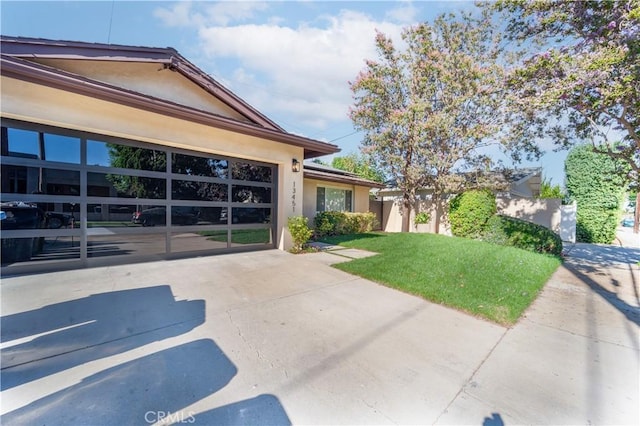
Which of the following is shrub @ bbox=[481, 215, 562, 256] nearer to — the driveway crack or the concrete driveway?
the concrete driveway

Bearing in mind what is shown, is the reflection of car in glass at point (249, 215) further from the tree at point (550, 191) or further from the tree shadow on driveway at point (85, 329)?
the tree at point (550, 191)

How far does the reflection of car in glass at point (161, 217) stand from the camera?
6071mm

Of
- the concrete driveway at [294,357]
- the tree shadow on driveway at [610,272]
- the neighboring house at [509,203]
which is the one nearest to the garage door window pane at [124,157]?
the concrete driveway at [294,357]

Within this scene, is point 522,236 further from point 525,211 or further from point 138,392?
point 138,392

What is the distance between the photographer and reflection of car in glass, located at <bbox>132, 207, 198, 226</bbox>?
607 centimetres

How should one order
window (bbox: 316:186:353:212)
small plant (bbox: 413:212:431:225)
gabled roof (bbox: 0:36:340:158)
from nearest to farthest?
gabled roof (bbox: 0:36:340:158), window (bbox: 316:186:353:212), small plant (bbox: 413:212:431:225)

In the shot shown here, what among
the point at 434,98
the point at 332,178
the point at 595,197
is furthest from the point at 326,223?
the point at 595,197

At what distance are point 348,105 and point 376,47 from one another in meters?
2.56

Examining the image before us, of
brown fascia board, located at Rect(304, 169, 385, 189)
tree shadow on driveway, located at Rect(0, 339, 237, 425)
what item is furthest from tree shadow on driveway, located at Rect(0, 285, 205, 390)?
brown fascia board, located at Rect(304, 169, 385, 189)

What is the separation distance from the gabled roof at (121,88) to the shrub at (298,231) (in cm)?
237

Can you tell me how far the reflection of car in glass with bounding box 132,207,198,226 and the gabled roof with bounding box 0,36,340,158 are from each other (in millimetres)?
2261

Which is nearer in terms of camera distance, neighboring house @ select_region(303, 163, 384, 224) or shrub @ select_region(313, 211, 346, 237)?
shrub @ select_region(313, 211, 346, 237)

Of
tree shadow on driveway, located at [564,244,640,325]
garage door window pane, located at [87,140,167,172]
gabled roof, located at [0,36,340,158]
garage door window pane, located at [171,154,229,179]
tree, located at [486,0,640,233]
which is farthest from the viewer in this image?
garage door window pane, located at [171,154,229,179]

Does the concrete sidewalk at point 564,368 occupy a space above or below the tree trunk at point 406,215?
below
